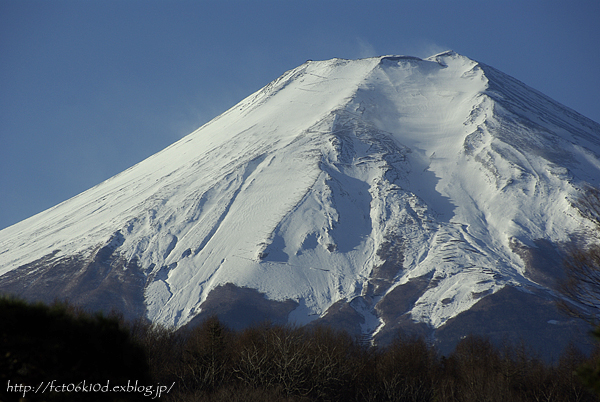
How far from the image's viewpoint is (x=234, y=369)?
17641 millimetres

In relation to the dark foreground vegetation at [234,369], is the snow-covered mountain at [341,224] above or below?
above

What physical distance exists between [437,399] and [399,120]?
362ft

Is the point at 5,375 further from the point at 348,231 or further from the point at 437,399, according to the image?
the point at 348,231

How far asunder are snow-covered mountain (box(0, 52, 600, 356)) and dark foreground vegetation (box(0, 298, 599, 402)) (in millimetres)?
37121

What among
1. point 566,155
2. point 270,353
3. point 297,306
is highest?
point 566,155

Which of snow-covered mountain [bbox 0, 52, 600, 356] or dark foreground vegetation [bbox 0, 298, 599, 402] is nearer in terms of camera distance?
dark foreground vegetation [bbox 0, 298, 599, 402]

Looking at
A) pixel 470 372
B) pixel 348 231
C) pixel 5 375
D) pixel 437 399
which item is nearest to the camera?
pixel 5 375

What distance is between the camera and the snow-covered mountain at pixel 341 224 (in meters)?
67.2

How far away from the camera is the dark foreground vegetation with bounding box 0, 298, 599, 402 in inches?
263

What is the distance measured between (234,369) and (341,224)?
216ft

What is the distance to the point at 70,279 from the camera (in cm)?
7475

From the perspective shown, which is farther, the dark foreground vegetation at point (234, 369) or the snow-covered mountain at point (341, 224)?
the snow-covered mountain at point (341, 224)

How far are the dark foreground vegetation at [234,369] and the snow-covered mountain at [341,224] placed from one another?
37.1 meters

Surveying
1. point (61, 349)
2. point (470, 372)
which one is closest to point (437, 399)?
point (470, 372)
